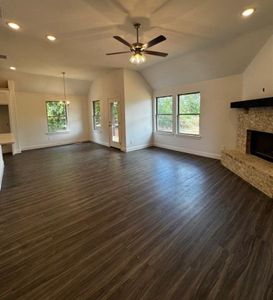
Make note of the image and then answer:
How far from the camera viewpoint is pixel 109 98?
7.49 meters

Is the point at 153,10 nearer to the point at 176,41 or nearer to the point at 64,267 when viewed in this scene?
the point at 176,41

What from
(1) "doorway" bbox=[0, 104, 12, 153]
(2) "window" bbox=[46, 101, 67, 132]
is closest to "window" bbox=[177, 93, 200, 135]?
(2) "window" bbox=[46, 101, 67, 132]

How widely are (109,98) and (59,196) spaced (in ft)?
16.6

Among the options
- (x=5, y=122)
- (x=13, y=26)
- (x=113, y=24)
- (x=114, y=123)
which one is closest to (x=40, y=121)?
(x=5, y=122)

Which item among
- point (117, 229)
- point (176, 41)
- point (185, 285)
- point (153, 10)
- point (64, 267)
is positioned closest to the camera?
point (185, 285)

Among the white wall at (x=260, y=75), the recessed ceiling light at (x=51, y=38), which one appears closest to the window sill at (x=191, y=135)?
the white wall at (x=260, y=75)

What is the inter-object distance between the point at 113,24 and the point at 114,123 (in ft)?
14.6

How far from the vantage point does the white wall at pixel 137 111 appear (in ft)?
22.3

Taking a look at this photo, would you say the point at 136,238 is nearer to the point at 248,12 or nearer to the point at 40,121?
the point at 248,12

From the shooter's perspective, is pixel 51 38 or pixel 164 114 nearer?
pixel 51 38

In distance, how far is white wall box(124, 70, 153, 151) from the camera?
6.79 meters

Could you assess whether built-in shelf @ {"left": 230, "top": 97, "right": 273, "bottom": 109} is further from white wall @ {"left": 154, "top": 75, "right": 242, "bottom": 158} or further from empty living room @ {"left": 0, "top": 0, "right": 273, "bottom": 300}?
white wall @ {"left": 154, "top": 75, "right": 242, "bottom": 158}

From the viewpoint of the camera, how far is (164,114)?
7.30 m

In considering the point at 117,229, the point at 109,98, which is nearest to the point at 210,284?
the point at 117,229
